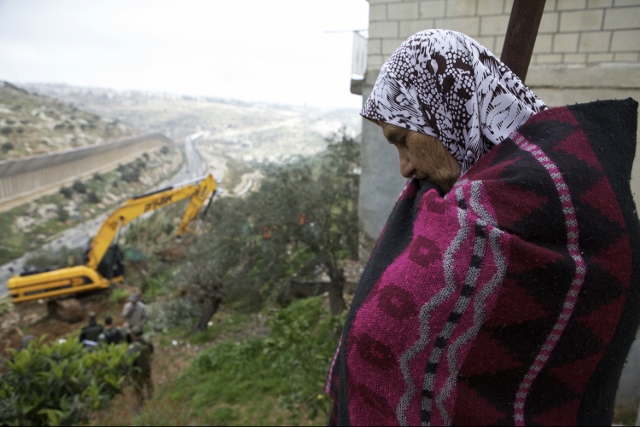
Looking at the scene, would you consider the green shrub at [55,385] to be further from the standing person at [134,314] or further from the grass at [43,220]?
the grass at [43,220]

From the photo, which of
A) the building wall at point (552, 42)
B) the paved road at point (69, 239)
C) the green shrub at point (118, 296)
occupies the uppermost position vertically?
the building wall at point (552, 42)

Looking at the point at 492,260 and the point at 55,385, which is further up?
the point at 492,260

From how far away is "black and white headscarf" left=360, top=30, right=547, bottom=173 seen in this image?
819mm

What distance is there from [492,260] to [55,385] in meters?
4.00

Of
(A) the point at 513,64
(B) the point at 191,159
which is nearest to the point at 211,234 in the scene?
(A) the point at 513,64

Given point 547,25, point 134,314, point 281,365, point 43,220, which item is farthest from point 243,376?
point 43,220

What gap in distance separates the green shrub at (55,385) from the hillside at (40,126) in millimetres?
3537

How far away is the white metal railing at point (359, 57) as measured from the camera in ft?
15.3

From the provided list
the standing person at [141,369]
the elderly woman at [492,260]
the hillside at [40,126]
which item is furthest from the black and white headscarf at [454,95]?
the hillside at [40,126]

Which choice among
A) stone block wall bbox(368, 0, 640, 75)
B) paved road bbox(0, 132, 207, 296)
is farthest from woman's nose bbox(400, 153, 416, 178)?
paved road bbox(0, 132, 207, 296)

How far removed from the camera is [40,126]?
10.2 m

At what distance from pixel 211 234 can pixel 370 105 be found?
8733 mm

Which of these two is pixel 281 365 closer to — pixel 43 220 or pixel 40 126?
pixel 40 126

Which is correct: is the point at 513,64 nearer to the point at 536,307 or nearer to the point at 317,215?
the point at 536,307
